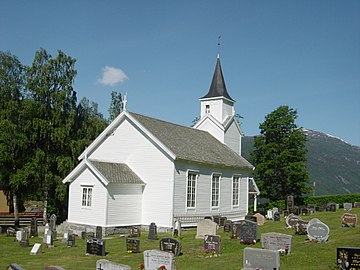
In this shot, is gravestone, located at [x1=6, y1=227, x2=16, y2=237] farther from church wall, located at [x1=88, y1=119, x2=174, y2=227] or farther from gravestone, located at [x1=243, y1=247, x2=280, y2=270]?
gravestone, located at [x1=243, y1=247, x2=280, y2=270]

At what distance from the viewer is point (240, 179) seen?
35.7 meters

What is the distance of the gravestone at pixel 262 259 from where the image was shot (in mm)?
13409

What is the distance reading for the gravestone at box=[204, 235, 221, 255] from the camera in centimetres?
1784

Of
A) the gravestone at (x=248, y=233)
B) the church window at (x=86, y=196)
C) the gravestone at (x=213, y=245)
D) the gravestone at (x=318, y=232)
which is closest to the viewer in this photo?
the gravestone at (x=213, y=245)

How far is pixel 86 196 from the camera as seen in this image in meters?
27.4

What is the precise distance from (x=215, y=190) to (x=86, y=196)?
9.50 m

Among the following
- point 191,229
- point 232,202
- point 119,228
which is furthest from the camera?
point 232,202

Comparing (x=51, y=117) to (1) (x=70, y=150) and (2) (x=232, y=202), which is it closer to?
(1) (x=70, y=150)

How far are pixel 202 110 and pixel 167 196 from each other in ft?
45.3

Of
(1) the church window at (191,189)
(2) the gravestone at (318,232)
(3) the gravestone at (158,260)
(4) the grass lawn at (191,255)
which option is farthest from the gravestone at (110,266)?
(1) the church window at (191,189)

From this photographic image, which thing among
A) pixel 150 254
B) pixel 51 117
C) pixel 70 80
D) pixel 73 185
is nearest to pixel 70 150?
pixel 51 117

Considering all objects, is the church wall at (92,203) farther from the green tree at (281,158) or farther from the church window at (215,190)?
the green tree at (281,158)

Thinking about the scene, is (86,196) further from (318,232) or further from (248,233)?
(318,232)

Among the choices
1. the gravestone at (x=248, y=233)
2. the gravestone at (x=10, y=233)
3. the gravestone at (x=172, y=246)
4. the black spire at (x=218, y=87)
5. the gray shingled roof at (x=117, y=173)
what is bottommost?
the gravestone at (x=10, y=233)
